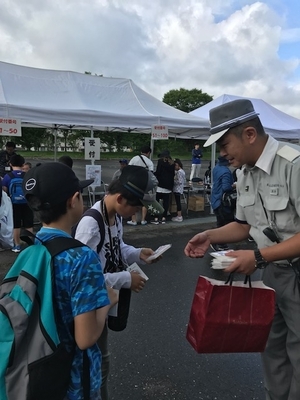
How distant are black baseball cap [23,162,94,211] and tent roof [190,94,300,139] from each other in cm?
909

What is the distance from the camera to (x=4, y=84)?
759 centimetres

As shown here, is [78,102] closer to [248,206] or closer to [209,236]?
[209,236]

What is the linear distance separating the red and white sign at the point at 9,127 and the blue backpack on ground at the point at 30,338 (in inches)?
241

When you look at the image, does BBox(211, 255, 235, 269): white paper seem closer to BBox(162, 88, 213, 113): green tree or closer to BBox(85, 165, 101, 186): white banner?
BBox(85, 165, 101, 186): white banner

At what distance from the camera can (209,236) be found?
2100 mm

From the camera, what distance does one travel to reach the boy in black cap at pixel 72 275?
119 centimetres

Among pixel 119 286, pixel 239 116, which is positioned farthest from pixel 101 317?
pixel 239 116

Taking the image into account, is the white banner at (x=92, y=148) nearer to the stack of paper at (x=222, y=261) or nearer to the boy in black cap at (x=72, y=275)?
the stack of paper at (x=222, y=261)

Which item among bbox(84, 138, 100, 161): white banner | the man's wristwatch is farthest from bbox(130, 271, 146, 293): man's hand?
bbox(84, 138, 100, 161): white banner

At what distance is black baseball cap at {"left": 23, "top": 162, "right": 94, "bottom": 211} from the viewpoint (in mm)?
1271

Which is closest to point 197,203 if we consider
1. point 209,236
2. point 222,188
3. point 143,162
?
point 143,162

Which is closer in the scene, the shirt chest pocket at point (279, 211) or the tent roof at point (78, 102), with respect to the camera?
the shirt chest pocket at point (279, 211)

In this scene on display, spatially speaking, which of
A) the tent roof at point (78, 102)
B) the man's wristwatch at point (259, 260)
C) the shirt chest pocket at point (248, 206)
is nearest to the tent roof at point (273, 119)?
the tent roof at point (78, 102)

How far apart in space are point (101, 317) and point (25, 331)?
0.92 ft
